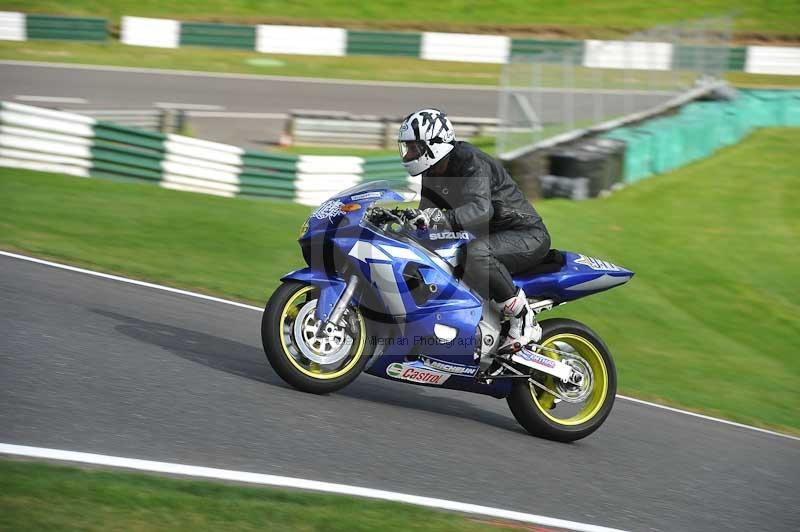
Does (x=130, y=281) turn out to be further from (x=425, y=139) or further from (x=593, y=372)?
(x=593, y=372)

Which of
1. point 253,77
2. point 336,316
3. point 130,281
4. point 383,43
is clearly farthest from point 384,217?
point 383,43

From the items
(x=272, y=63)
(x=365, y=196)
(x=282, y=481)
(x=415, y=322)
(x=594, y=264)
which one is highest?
(x=272, y=63)

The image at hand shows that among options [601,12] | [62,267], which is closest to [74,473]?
[62,267]

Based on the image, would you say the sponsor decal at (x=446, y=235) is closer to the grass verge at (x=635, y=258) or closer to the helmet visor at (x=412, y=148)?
the helmet visor at (x=412, y=148)

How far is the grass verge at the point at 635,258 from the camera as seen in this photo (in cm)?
1004

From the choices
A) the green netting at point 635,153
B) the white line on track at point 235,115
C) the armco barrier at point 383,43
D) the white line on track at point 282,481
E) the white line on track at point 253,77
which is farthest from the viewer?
the armco barrier at point 383,43

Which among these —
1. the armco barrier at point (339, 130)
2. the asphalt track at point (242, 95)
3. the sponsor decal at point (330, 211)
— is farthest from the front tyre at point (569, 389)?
the armco barrier at point (339, 130)

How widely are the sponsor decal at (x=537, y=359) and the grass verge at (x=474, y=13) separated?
2560 cm

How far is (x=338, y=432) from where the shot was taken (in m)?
5.90

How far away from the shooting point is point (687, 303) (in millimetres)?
13023

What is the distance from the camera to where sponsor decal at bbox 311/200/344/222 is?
6.33m

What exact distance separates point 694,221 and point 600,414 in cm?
1091

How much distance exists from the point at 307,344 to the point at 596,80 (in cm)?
1335

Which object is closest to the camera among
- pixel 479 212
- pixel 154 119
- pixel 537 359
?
pixel 479 212
